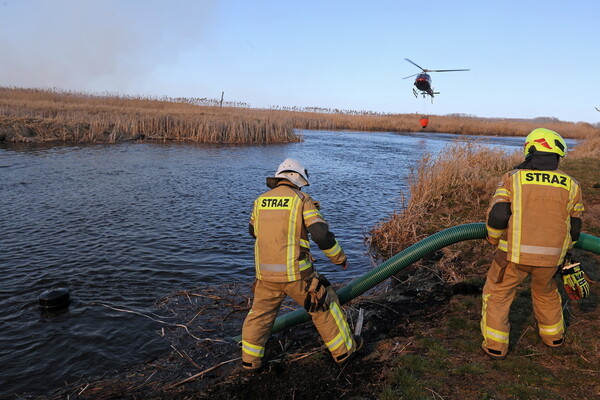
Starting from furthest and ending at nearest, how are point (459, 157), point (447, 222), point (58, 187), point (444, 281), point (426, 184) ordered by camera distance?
point (58, 187), point (459, 157), point (426, 184), point (447, 222), point (444, 281)

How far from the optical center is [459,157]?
39.1ft

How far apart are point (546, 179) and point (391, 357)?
2.34 m

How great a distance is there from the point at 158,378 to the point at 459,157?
397 inches

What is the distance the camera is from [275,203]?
405 centimetres

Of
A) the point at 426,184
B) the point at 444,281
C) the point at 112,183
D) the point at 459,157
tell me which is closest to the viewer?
the point at 444,281

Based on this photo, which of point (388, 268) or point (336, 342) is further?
point (388, 268)

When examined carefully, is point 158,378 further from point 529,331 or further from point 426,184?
point 426,184

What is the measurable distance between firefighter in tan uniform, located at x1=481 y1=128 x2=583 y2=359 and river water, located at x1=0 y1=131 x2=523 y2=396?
3.64 m

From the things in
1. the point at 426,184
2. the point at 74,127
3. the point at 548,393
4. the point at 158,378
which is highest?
the point at 74,127

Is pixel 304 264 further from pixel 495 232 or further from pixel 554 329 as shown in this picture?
pixel 554 329

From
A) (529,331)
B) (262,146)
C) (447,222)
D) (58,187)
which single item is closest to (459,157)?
(447,222)

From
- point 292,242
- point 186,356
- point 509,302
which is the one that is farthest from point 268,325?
point 509,302

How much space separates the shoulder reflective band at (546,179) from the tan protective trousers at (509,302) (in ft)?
2.63

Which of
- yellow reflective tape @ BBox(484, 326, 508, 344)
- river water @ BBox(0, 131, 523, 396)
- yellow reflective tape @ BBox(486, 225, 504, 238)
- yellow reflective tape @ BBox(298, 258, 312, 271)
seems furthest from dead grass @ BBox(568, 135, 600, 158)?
yellow reflective tape @ BBox(298, 258, 312, 271)
